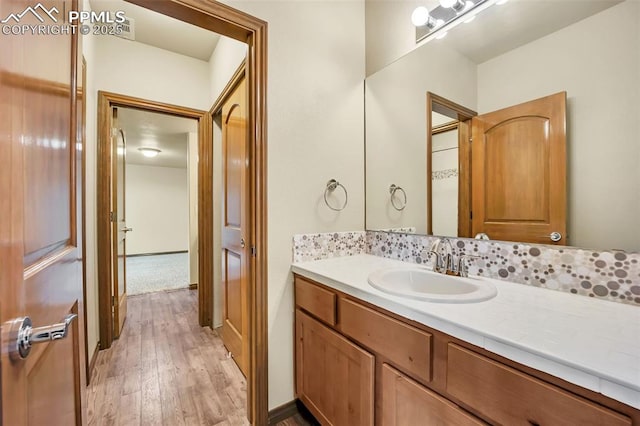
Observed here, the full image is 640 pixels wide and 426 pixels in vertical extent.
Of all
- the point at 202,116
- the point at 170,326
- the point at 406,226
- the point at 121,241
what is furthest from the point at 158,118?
the point at 406,226

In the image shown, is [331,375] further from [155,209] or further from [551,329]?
[155,209]

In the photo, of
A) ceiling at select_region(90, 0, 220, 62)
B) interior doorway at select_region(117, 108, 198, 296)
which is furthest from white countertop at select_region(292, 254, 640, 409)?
interior doorway at select_region(117, 108, 198, 296)

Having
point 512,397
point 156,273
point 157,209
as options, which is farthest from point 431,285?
point 157,209

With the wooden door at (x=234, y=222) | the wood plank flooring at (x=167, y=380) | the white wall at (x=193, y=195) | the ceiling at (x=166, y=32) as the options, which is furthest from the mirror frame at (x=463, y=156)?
the white wall at (x=193, y=195)

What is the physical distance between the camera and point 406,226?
1610 mm

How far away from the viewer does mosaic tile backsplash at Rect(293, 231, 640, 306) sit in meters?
0.90

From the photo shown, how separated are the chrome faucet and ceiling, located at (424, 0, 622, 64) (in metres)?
0.88

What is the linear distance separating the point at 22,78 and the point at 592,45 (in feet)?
5.30

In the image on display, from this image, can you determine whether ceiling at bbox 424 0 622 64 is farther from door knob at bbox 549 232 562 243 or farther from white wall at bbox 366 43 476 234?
door knob at bbox 549 232 562 243

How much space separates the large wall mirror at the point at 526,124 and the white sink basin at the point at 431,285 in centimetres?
27

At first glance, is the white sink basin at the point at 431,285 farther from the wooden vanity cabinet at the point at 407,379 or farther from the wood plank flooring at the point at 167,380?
the wood plank flooring at the point at 167,380

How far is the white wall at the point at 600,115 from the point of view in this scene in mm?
882

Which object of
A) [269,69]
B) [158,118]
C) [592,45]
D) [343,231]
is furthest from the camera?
[158,118]

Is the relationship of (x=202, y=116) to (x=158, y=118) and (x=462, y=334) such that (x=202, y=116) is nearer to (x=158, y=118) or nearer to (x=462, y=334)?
(x=158, y=118)
